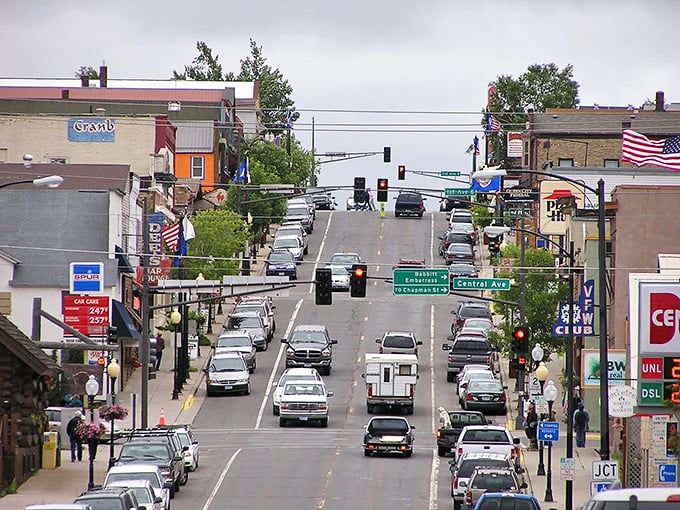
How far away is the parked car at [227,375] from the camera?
61062 millimetres

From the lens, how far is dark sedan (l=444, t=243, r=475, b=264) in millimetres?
90375

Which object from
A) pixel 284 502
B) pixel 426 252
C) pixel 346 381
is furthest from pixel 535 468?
pixel 426 252

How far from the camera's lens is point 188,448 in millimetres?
44438

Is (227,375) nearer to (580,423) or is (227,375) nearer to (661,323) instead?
(580,423)

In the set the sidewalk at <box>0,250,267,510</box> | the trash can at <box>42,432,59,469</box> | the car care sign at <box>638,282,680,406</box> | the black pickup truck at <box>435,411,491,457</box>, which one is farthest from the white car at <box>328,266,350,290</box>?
the car care sign at <box>638,282,680,406</box>

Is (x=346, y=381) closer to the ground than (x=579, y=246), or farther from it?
closer to the ground

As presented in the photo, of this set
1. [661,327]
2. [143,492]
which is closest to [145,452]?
[143,492]

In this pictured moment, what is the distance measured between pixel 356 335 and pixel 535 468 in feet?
96.1

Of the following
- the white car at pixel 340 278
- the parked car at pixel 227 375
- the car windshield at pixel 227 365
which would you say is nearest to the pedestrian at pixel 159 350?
the parked car at pixel 227 375

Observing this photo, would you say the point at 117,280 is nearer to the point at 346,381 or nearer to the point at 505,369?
the point at 346,381

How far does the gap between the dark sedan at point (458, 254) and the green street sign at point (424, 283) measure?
3915 cm

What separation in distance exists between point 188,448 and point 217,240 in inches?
1467

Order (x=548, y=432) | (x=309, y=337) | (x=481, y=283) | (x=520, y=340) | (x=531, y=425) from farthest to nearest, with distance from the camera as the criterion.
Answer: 1. (x=309, y=337)
2. (x=481, y=283)
3. (x=520, y=340)
4. (x=531, y=425)
5. (x=548, y=432)

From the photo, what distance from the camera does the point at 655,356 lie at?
36.8 meters
